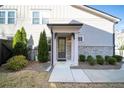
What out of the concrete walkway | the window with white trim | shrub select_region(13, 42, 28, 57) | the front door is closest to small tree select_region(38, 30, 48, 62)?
shrub select_region(13, 42, 28, 57)

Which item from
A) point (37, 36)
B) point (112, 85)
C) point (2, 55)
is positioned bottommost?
point (112, 85)

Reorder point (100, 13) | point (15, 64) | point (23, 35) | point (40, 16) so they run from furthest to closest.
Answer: point (40, 16), point (100, 13), point (23, 35), point (15, 64)

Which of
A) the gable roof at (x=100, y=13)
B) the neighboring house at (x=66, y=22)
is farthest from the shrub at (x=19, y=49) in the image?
the gable roof at (x=100, y=13)

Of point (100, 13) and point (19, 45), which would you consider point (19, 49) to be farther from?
point (100, 13)

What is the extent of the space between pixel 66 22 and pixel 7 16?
5241mm

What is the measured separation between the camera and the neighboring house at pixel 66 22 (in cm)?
1798

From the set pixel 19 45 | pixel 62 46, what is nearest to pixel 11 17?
pixel 19 45

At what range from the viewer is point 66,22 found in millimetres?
18031

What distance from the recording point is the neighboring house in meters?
18.0

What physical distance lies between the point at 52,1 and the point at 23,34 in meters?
10.8

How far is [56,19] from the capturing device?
18.0m

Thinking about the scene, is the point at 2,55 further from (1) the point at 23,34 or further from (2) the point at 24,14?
(2) the point at 24,14

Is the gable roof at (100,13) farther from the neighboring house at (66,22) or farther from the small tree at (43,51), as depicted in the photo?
the small tree at (43,51)
